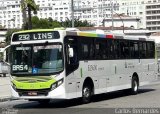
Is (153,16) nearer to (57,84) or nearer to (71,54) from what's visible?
(71,54)

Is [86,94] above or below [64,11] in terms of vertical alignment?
above

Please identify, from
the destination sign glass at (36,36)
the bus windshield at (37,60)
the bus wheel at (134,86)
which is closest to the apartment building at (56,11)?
the bus wheel at (134,86)

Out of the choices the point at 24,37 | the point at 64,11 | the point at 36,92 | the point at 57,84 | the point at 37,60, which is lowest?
the point at 64,11

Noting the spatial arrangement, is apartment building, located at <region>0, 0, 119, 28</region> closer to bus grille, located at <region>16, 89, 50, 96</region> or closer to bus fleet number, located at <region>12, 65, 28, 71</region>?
bus fleet number, located at <region>12, 65, 28, 71</region>

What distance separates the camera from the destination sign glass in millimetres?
17094

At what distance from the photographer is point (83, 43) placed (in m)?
18.4

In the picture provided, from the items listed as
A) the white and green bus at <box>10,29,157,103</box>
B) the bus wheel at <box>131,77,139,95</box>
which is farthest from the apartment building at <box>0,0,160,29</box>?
the white and green bus at <box>10,29,157,103</box>

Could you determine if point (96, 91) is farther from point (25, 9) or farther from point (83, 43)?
point (25, 9)

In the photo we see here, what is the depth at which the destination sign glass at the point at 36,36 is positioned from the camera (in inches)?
673

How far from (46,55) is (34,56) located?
50 centimetres

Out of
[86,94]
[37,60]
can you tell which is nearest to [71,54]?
[37,60]

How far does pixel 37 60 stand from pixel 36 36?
1041mm

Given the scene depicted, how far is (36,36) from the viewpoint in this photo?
17.3 meters

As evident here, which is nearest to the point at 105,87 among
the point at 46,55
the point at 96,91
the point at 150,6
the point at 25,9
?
the point at 96,91
